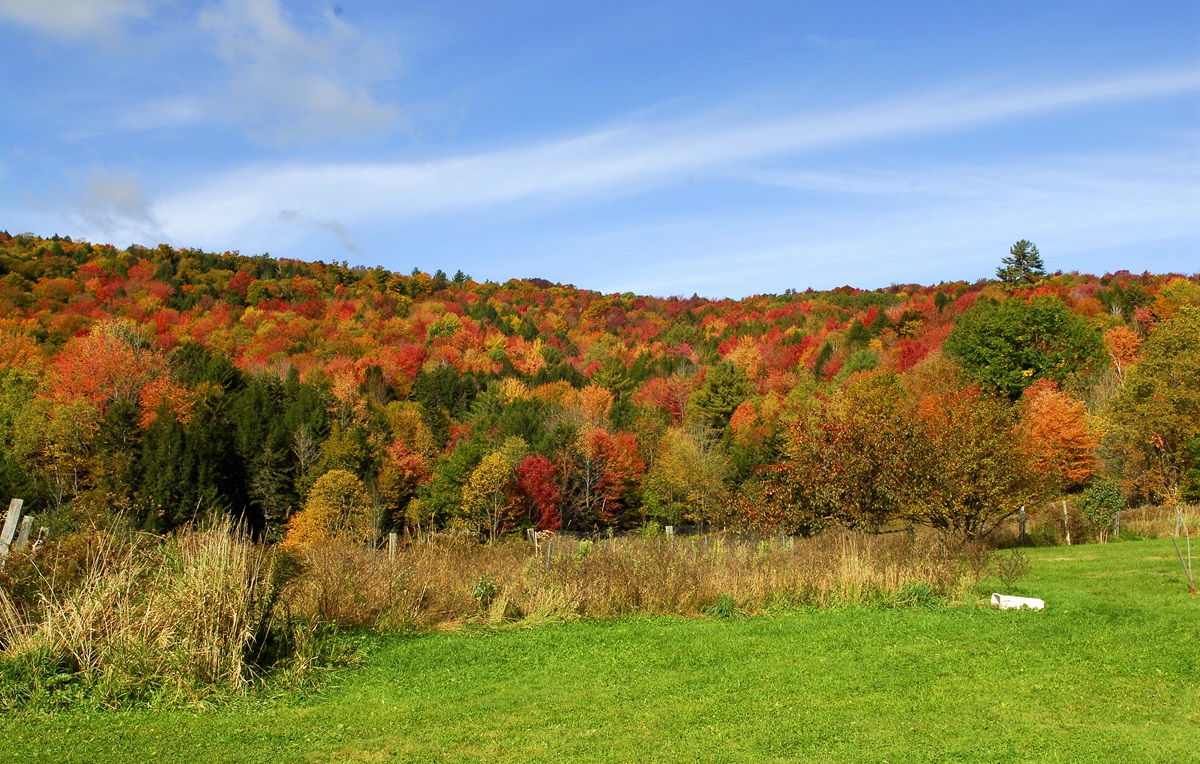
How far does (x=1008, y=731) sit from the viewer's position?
6266 millimetres

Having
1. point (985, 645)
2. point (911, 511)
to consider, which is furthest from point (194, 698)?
point (911, 511)

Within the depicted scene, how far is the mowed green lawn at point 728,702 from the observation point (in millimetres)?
5996

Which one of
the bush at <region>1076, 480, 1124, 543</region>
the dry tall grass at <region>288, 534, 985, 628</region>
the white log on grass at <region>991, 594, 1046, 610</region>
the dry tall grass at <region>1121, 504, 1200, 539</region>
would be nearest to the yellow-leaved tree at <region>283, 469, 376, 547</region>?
the bush at <region>1076, 480, 1124, 543</region>

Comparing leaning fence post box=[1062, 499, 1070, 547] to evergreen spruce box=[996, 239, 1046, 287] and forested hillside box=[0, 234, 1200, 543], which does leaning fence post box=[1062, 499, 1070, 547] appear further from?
evergreen spruce box=[996, 239, 1046, 287]

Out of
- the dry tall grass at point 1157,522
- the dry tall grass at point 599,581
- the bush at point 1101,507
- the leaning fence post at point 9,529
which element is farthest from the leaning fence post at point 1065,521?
the leaning fence post at point 9,529

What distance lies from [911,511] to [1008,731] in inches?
513

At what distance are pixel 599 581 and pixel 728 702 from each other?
4449 mm

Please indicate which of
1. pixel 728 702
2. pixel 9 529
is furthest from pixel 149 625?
pixel 728 702

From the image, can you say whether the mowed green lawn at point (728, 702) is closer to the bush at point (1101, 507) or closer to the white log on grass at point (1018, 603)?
the white log on grass at point (1018, 603)

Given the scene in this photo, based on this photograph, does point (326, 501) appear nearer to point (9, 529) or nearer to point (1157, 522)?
point (1157, 522)

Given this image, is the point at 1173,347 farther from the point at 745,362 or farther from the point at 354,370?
the point at 354,370

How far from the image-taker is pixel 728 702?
7180 millimetres

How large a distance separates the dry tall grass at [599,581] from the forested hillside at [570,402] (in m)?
1.68

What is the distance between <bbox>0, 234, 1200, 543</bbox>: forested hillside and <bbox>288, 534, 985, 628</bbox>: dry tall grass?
168 cm
